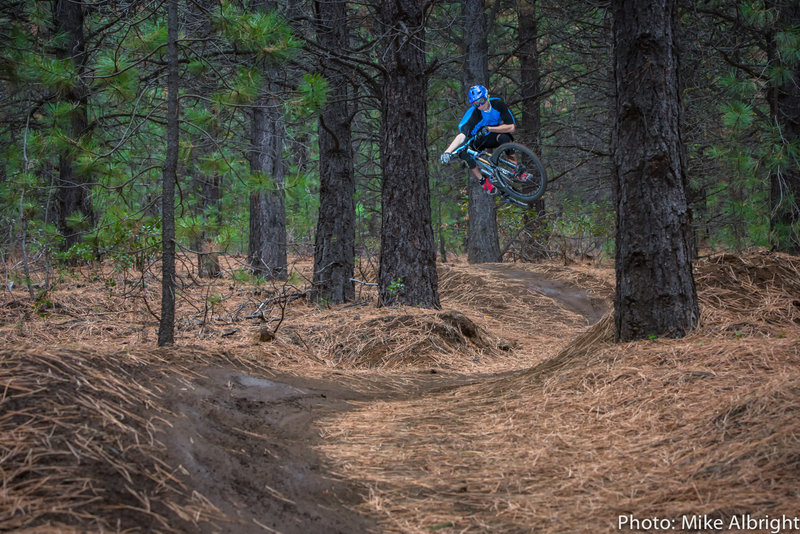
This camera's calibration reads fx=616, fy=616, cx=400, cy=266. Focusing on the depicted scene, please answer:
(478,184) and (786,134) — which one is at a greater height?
(786,134)

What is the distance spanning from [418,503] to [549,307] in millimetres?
7829

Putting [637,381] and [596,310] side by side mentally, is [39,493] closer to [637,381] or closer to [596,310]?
[637,381]

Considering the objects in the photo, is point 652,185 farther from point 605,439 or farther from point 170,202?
point 170,202

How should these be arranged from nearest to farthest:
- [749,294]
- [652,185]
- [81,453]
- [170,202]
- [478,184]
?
[81,453] → [652,185] → [170,202] → [749,294] → [478,184]

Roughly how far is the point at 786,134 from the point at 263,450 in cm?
938

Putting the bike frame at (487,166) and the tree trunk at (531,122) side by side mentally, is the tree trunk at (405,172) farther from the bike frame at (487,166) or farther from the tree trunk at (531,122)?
the tree trunk at (531,122)

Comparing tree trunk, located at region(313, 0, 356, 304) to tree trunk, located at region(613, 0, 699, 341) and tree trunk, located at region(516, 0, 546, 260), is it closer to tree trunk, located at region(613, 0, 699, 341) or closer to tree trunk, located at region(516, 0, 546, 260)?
tree trunk, located at region(613, 0, 699, 341)

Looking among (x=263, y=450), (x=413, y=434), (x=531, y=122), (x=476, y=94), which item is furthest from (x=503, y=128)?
(x=531, y=122)

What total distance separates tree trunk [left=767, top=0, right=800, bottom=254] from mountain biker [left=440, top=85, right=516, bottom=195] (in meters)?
3.99

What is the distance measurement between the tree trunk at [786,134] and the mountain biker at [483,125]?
3987 millimetres

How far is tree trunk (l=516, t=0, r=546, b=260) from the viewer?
1359 centimetres

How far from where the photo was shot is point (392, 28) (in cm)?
699

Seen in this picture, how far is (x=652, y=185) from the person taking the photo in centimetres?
436

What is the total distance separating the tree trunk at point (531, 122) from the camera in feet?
44.6
